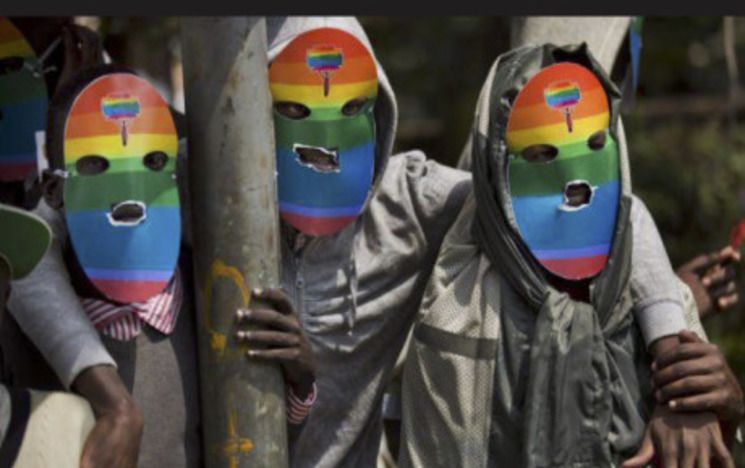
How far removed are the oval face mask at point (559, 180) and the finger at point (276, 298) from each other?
728mm

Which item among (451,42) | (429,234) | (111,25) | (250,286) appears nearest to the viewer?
(250,286)

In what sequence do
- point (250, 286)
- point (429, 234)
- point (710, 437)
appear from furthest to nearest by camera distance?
point (429, 234) → point (710, 437) → point (250, 286)

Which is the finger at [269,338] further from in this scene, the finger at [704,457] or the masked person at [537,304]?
the finger at [704,457]

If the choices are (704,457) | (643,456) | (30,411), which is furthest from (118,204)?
(704,457)

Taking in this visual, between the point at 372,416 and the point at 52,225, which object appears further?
the point at 372,416

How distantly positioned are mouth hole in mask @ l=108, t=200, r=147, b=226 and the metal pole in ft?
0.41

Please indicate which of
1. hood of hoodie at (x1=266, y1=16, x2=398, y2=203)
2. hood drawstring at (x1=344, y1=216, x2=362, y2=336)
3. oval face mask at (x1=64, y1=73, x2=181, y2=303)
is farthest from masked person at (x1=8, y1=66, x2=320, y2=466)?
hood drawstring at (x1=344, y1=216, x2=362, y2=336)

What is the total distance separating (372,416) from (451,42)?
747 cm

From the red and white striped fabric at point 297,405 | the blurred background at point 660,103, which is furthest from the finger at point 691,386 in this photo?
the blurred background at point 660,103

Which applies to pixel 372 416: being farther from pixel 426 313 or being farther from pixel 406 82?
pixel 406 82

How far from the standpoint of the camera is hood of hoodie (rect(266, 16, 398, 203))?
16.4 ft

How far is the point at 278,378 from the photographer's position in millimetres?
4602

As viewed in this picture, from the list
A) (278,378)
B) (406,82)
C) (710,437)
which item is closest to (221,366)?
(278,378)

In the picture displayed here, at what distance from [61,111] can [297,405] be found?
896mm
